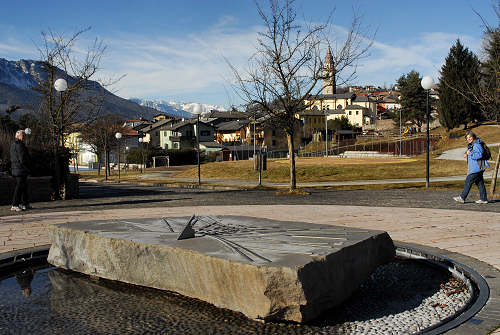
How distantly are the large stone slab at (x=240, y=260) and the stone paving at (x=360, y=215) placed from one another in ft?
4.60

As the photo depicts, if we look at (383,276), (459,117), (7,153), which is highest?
(459,117)

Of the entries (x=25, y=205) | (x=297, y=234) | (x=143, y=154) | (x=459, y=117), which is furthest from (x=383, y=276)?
(x=459, y=117)

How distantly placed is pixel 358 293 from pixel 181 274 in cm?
199

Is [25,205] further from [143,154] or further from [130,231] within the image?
[143,154]

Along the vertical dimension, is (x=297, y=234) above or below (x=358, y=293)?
above

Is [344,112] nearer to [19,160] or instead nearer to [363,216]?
[363,216]

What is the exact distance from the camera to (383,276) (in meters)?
5.67

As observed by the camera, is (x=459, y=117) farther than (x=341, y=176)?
Yes

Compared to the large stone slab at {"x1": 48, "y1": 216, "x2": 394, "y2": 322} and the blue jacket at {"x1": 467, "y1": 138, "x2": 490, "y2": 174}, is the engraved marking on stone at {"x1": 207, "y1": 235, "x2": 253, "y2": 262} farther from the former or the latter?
the blue jacket at {"x1": 467, "y1": 138, "x2": 490, "y2": 174}

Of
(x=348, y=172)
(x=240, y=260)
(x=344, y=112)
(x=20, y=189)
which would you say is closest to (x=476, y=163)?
(x=240, y=260)

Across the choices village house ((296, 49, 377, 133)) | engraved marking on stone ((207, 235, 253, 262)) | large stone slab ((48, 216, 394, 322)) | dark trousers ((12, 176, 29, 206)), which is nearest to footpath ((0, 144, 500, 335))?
dark trousers ((12, 176, 29, 206))

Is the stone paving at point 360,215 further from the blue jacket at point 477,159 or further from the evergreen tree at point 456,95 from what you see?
the evergreen tree at point 456,95

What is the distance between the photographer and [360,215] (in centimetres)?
970

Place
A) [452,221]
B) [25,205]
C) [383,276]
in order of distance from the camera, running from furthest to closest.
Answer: [25,205], [452,221], [383,276]
